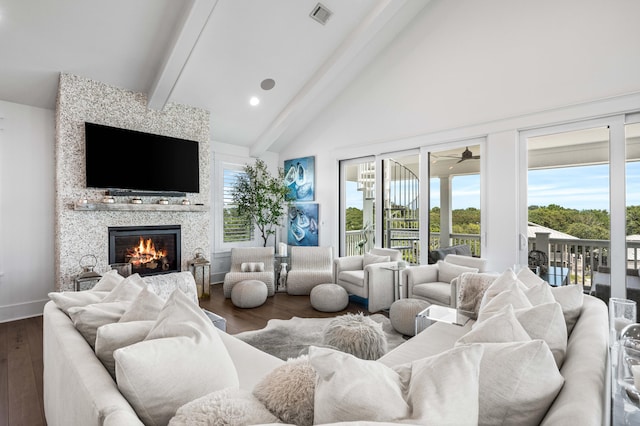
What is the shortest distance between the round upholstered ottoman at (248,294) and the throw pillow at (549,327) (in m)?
3.34

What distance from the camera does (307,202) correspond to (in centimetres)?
622

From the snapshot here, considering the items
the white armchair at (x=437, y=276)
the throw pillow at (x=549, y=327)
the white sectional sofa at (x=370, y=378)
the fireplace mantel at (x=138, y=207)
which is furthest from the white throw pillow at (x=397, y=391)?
the fireplace mantel at (x=138, y=207)

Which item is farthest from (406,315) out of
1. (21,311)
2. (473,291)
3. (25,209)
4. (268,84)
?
(25,209)

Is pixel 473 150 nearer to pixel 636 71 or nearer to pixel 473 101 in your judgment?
pixel 473 101

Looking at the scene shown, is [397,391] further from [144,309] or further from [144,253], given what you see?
[144,253]

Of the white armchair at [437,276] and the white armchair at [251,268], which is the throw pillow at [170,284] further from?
the white armchair at [437,276]

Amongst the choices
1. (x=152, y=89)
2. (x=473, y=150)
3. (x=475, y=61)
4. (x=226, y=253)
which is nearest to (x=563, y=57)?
(x=475, y=61)

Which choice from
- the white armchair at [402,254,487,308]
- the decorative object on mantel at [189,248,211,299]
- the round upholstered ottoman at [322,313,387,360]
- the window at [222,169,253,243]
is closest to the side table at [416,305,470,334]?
the round upholstered ottoman at [322,313,387,360]

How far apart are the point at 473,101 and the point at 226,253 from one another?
Answer: 15.0 ft

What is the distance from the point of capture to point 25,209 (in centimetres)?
392

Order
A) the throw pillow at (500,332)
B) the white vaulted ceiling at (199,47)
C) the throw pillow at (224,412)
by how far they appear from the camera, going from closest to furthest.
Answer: the throw pillow at (224,412) < the throw pillow at (500,332) < the white vaulted ceiling at (199,47)

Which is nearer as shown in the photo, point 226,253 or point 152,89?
point 152,89

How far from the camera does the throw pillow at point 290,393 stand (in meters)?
0.92

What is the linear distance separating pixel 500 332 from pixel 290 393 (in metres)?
0.75
